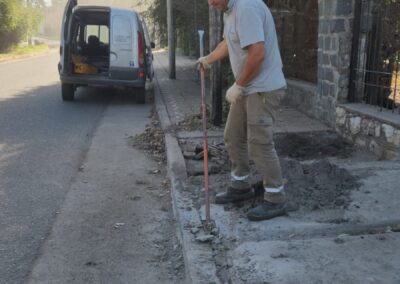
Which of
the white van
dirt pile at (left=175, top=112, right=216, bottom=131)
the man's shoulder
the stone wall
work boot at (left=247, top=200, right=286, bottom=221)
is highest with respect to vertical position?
the man's shoulder

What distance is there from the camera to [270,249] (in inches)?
132

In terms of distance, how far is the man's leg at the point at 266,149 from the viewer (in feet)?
12.3

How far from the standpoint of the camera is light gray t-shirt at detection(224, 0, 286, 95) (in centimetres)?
353

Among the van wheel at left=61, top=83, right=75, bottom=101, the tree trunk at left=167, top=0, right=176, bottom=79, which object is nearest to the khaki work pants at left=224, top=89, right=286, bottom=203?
the van wheel at left=61, top=83, right=75, bottom=101

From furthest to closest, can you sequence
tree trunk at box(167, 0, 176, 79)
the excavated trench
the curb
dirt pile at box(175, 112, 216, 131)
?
tree trunk at box(167, 0, 176, 79)
dirt pile at box(175, 112, 216, 131)
the excavated trench
the curb

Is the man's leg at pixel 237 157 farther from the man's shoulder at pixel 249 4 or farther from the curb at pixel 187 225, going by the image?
the man's shoulder at pixel 249 4

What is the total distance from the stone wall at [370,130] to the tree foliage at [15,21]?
3095cm

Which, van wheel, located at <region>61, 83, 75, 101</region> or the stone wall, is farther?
van wheel, located at <region>61, 83, 75, 101</region>

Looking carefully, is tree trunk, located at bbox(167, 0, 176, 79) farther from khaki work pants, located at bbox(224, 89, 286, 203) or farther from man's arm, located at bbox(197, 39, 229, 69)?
khaki work pants, located at bbox(224, 89, 286, 203)

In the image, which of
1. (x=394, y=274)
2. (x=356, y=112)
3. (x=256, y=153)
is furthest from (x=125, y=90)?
(x=394, y=274)

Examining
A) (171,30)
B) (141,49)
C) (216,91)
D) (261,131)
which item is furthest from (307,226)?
(171,30)

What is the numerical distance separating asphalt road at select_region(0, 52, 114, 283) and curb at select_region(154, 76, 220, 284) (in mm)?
1137

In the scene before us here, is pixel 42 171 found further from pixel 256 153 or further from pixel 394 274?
pixel 394 274

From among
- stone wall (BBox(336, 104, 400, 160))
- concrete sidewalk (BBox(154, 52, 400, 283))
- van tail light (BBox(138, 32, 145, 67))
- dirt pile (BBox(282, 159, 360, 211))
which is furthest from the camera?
van tail light (BBox(138, 32, 145, 67))
